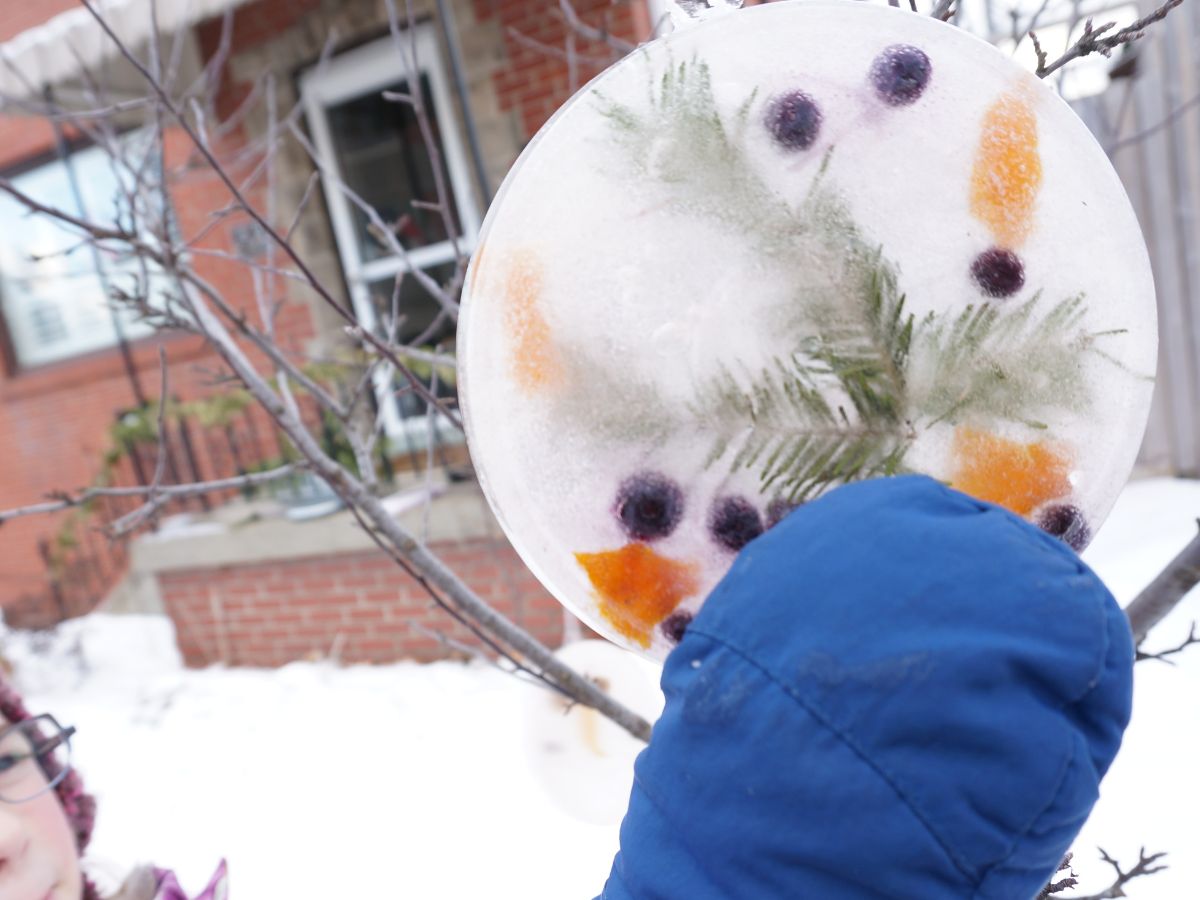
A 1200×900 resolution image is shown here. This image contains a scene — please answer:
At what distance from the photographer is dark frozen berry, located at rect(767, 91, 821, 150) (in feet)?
2.00

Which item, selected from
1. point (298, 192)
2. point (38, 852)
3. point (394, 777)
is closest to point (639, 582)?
point (38, 852)

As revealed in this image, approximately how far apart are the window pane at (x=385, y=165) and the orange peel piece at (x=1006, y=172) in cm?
434

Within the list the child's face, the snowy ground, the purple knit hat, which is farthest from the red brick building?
the child's face

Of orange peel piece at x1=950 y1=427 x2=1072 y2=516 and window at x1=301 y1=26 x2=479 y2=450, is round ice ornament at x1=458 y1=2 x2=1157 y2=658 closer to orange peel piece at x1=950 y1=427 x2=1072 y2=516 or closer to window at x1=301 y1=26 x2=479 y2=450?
orange peel piece at x1=950 y1=427 x2=1072 y2=516

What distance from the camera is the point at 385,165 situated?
15.7ft

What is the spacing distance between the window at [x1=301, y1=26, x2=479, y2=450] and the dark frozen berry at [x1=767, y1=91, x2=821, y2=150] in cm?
392

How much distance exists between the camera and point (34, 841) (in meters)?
1.11

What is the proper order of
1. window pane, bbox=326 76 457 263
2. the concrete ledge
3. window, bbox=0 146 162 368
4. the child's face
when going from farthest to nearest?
window, bbox=0 146 162 368 → window pane, bbox=326 76 457 263 → the concrete ledge → the child's face

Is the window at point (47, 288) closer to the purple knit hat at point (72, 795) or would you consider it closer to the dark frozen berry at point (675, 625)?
the purple knit hat at point (72, 795)

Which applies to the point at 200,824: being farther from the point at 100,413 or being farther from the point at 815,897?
the point at 100,413

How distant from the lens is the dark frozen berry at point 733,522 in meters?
0.63

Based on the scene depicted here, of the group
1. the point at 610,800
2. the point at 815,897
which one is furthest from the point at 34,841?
the point at 815,897

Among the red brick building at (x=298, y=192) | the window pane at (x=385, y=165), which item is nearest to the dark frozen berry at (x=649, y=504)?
the red brick building at (x=298, y=192)

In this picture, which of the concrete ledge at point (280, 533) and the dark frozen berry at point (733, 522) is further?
the concrete ledge at point (280, 533)
